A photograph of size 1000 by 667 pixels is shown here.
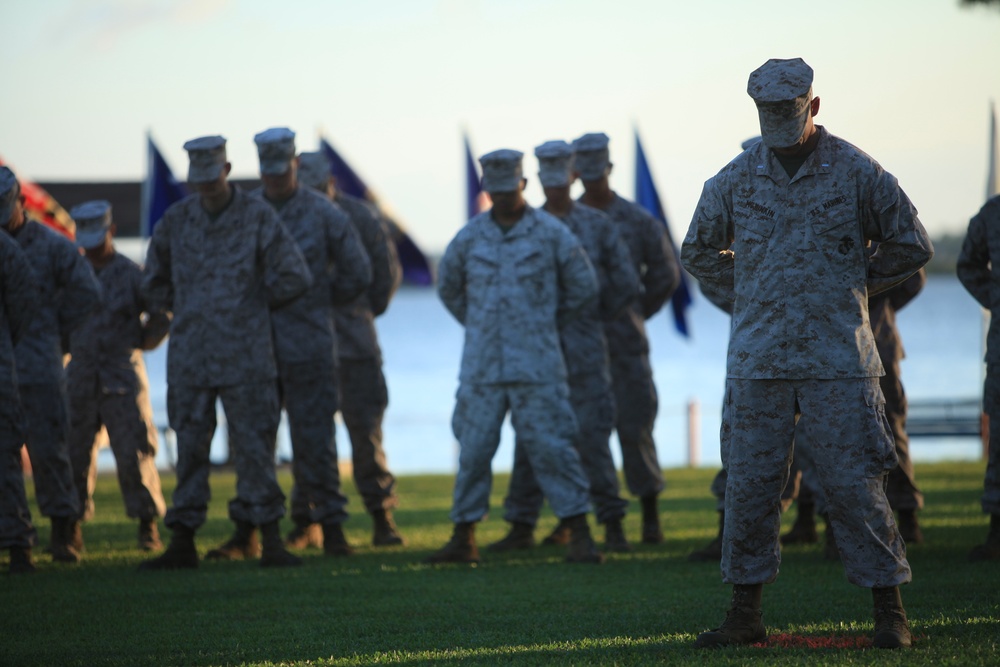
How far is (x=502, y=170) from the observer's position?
9.08 metres

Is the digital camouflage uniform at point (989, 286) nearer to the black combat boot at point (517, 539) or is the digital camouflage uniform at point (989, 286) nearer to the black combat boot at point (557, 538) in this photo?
the black combat boot at point (557, 538)

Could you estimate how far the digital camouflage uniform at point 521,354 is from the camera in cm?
903

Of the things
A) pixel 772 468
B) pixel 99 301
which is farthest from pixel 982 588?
pixel 99 301

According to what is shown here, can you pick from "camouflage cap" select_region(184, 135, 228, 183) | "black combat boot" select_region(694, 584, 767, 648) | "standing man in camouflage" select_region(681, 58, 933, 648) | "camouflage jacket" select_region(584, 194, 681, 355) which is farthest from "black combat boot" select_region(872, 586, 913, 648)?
"camouflage cap" select_region(184, 135, 228, 183)

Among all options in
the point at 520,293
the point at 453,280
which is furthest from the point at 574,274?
the point at 453,280

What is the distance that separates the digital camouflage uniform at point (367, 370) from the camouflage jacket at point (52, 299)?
6.26ft

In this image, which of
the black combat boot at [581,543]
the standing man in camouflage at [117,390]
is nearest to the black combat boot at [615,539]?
the black combat boot at [581,543]

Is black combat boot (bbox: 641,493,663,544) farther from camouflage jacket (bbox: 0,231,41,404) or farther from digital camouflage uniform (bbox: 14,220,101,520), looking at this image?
camouflage jacket (bbox: 0,231,41,404)

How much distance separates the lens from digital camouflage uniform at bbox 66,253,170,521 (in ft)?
33.9

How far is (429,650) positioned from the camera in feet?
20.0

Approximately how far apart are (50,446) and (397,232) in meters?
9.34

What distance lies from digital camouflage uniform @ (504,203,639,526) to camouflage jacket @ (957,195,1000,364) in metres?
2.21

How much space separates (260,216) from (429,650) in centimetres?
390

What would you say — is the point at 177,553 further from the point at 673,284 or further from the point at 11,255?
the point at 673,284
